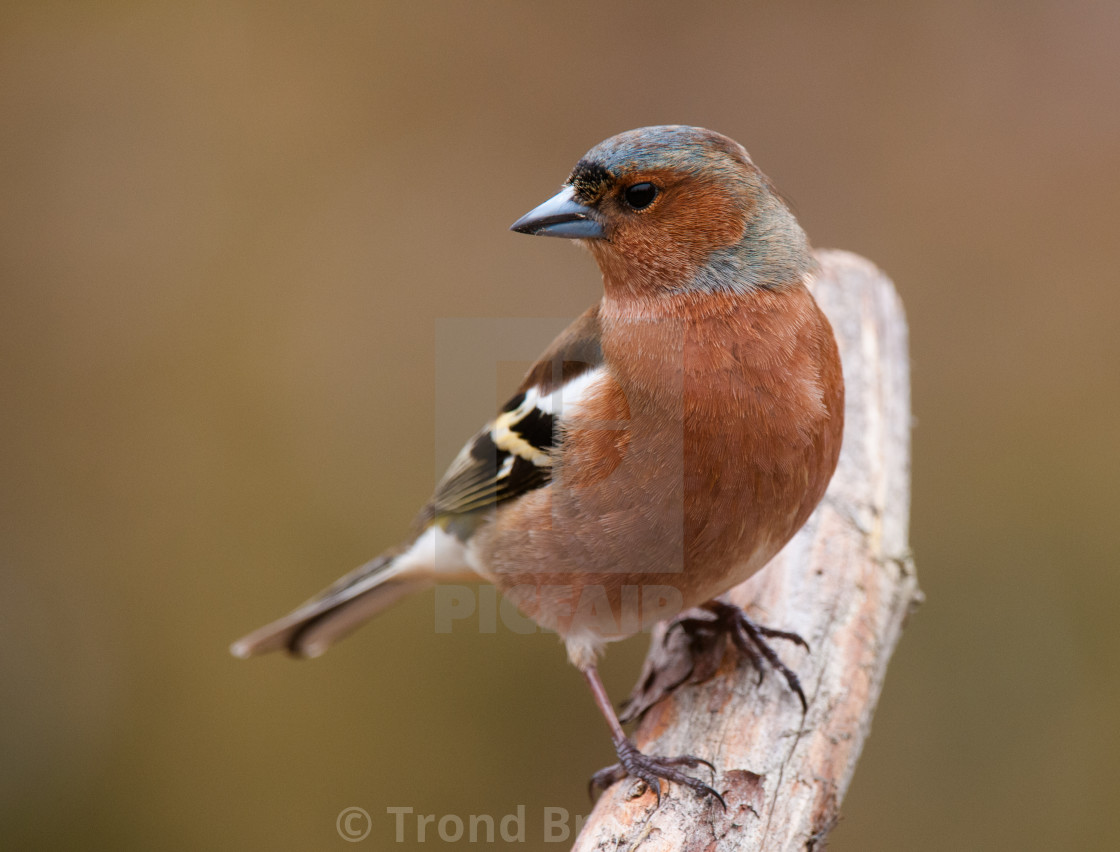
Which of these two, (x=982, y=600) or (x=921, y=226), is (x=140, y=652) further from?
(x=921, y=226)

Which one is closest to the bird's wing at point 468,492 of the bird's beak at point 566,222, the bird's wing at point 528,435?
the bird's wing at point 528,435

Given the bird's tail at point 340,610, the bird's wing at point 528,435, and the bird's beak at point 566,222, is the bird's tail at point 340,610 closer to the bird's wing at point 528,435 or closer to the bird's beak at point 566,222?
the bird's wing at point 528,435

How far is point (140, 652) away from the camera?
531cm

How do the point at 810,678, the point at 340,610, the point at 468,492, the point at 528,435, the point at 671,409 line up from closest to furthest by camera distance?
the point at 671,409
the point at 810,678
the point at 528,435
the point at 468,492
the point at 340,610

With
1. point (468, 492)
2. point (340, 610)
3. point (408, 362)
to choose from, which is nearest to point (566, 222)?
point (468, 492)

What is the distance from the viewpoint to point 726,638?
3.33 metres

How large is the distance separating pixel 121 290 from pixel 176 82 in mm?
1495

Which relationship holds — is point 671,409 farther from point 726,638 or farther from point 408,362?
point 408,362

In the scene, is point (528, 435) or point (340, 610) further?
point (340, 610)

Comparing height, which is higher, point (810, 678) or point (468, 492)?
point (468, 492)

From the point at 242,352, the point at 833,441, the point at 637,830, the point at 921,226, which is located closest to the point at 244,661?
the point at 242,352

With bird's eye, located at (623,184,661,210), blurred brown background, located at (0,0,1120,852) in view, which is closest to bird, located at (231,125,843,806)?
bird's eye, located at (623,184,661,210)

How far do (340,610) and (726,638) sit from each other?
4.99 ft

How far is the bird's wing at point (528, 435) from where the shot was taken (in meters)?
3.09
